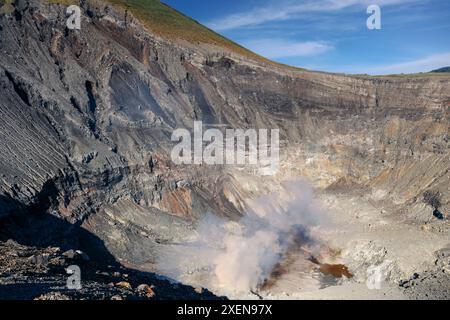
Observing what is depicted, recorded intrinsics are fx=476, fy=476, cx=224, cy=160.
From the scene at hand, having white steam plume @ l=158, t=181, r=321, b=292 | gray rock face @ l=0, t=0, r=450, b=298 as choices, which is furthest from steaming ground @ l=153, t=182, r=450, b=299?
gray rock face @ l=0, t=0, r=450, b=298

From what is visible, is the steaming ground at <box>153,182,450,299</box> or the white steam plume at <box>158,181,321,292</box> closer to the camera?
the steaming ground at <box>153,182,450,299</box>

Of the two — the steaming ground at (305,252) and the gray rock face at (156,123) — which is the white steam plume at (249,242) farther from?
the gray rock face at (156,123)

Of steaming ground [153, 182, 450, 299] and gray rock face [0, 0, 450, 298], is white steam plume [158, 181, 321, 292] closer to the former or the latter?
steaming ground [153, 182, 450, 299]

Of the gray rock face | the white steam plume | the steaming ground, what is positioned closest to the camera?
the steaming ground

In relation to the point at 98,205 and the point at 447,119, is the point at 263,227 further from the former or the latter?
the point at 447,119

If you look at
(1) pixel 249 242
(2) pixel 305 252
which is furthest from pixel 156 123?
(2) pixel 305 252

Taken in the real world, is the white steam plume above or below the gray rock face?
below
